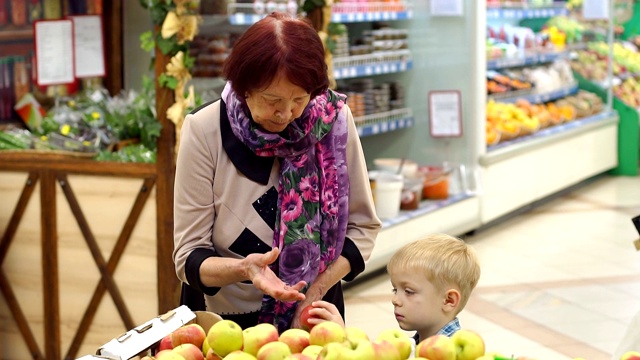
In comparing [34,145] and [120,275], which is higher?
[34,145]

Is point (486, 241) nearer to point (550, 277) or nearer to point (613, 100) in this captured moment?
point (550, 277)

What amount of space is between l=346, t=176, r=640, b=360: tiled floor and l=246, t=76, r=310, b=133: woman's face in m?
2.84

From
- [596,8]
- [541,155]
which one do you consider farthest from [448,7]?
[596,8]

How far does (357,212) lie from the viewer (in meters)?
2.54

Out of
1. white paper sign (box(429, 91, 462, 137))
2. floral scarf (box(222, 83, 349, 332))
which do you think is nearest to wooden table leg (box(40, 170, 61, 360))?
floral scarf (box(222, 83, 349, 332))

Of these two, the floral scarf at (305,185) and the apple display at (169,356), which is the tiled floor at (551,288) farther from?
the apple display at (169,356)

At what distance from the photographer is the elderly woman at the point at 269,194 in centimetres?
231

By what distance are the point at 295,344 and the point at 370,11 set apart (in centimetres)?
493

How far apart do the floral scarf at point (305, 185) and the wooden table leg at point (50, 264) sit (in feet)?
7.27

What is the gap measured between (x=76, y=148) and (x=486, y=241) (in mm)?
3741

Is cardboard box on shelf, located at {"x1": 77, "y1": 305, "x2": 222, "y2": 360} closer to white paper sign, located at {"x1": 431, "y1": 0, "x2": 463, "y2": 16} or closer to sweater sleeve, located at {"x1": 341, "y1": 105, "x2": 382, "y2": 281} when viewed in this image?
sweater sleeve, located at {"x1": 341, "y1": 105, "x2": 382, "y2": 281}

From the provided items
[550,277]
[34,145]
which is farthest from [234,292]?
[550,277]

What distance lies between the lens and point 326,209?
2430 mm

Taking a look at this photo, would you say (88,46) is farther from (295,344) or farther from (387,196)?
(295,344)
